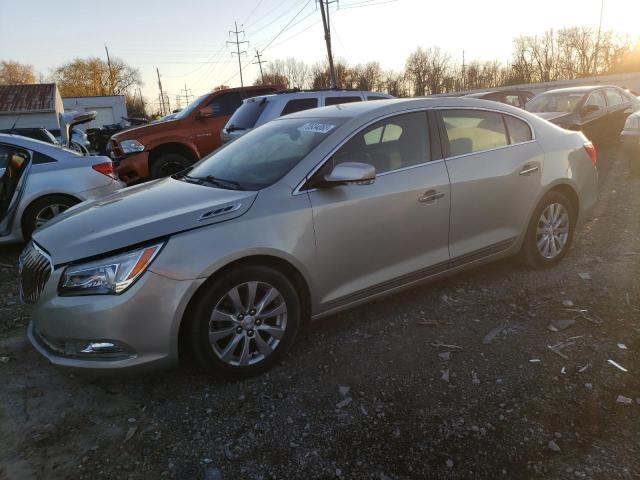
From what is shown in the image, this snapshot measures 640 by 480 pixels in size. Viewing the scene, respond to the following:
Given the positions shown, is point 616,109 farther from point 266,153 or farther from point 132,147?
point 266,153

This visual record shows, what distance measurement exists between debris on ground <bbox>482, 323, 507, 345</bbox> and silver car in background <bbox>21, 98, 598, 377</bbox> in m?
0.57

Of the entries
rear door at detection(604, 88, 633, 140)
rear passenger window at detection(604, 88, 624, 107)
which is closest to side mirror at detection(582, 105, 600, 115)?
rear door at detection(604, 88, 633, 140)

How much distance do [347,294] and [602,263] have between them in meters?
2.86

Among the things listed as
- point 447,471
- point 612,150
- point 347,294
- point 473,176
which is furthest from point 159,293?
point 612,150

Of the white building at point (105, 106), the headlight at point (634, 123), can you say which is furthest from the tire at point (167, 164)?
the white building at point (105, 106)

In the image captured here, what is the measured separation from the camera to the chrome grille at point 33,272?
2834 mm

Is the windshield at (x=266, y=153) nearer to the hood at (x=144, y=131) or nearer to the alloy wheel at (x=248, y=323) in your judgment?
the alloy wheel at (x=248, y=323)

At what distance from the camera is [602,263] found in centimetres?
470

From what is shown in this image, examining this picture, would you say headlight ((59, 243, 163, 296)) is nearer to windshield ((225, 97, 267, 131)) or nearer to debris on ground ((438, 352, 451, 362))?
debris on ground ((438, 352, 451, 362))

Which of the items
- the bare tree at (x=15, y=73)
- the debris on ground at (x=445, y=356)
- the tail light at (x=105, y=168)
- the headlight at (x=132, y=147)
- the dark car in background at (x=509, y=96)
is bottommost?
the debris on ground at (x=445, y=356)

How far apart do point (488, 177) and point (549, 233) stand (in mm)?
1068

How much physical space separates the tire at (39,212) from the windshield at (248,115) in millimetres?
3069

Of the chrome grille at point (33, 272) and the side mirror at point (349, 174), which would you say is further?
the side mirror at point (349, 174)

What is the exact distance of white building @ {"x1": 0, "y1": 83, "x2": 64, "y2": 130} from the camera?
→ 35.6 metres
